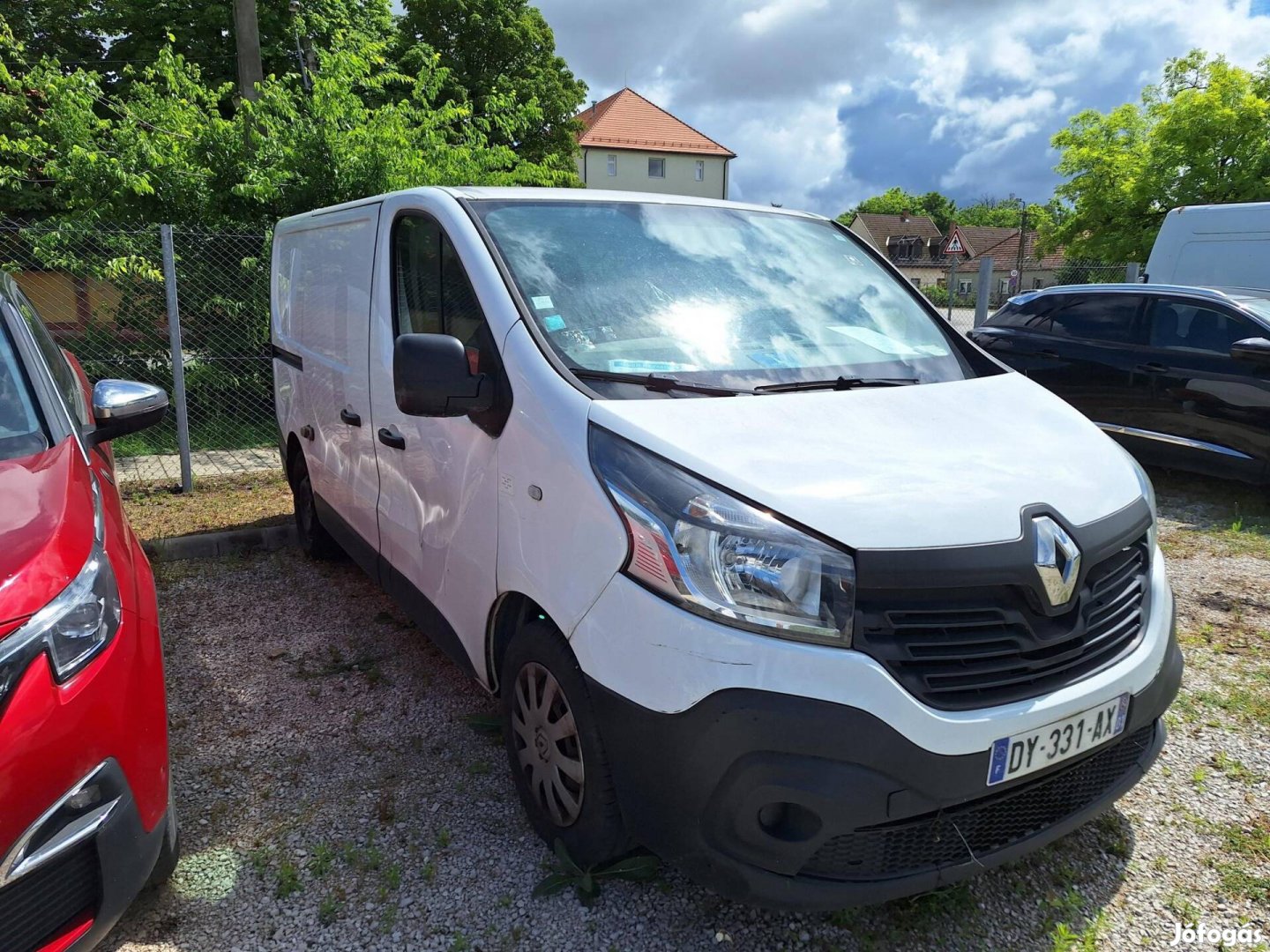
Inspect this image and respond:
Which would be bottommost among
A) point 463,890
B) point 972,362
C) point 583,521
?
point 463,890

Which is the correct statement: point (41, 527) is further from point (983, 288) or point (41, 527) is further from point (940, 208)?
point (940, 208)

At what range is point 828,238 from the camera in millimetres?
3480

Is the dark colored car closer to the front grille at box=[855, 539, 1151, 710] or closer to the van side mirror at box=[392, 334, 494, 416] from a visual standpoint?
the front grille at box=[855, 539, 1151, 710]

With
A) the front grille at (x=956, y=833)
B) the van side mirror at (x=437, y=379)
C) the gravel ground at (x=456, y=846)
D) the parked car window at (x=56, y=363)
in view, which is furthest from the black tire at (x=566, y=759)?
the parked car window at (x=56, y=363)

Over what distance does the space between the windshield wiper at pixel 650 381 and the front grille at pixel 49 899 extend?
1.56 m

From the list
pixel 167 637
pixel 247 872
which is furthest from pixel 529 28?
pixel 247 872

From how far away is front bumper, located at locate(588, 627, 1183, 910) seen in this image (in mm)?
1791

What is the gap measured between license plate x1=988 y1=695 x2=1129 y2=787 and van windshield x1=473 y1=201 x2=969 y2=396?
3.72ft

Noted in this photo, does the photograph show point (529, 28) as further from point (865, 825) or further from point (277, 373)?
point (865, 825)

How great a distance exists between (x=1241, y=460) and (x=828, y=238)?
15.4 ft

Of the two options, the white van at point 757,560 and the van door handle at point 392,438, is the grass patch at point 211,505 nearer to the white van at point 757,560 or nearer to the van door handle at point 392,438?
the van door handle at point 392,438

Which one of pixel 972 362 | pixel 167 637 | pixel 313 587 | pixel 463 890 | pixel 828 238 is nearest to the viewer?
pixel 463 890

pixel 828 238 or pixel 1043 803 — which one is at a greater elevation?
pixel 828 238

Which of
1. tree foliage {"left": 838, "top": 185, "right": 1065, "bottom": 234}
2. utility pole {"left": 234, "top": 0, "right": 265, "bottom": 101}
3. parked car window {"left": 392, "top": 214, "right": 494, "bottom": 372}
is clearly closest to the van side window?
parked car window {"left": 392, "top": 214, "right": 494, "bottom": 372}
